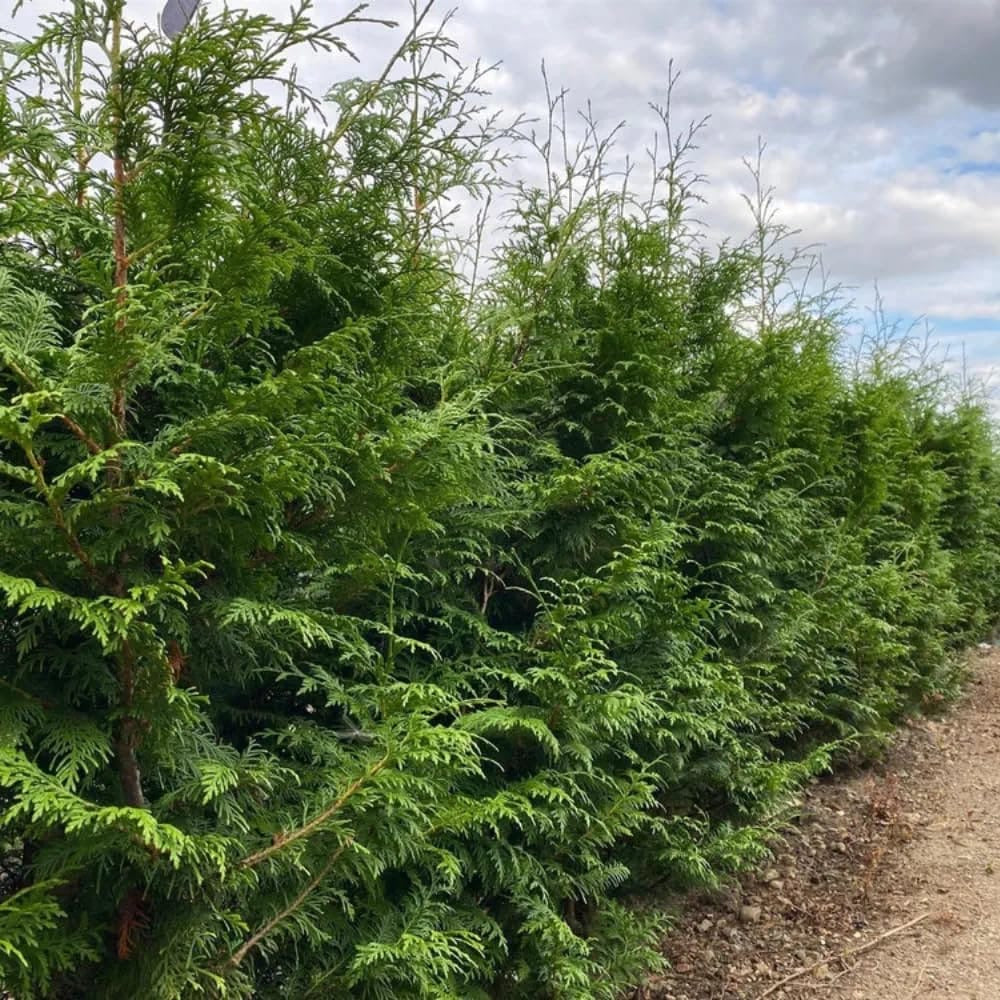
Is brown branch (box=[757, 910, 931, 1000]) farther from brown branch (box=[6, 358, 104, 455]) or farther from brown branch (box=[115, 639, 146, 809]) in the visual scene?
brown branch (box=[6, 358, 104, 455])

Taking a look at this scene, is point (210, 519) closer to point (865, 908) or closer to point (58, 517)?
point (58, 517)

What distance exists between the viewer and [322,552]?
6.51 feet

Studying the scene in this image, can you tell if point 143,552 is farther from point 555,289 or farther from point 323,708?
point 555,289

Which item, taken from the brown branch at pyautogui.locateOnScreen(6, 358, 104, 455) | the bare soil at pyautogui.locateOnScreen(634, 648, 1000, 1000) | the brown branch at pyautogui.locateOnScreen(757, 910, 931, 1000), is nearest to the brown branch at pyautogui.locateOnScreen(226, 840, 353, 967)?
the brown branch at pyautogui.locateOnScreen(6, 358, 104, 455)

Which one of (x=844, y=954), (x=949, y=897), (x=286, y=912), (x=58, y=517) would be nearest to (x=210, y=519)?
(x=58, y=517)

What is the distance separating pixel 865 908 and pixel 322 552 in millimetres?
3271

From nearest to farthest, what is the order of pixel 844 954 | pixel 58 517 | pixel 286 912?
pixel 58 517
pixel 286 912
pixel 844 954

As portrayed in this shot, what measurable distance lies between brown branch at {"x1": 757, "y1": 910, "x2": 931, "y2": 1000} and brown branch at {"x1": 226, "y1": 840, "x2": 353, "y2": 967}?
2.12 m

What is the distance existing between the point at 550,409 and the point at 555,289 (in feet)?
1.52

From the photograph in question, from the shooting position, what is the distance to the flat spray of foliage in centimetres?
156

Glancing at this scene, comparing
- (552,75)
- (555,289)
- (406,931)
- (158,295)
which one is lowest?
(406,931)

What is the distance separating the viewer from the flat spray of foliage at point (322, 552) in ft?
5.13

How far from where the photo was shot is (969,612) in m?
8.09

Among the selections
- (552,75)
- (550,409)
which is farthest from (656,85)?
(550,409)
